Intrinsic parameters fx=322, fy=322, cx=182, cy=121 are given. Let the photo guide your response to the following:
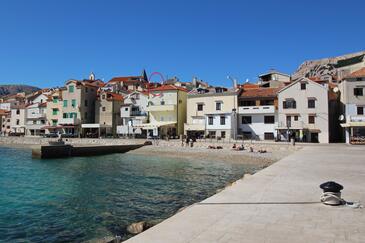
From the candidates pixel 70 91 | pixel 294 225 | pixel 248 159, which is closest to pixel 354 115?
pixel 248 159

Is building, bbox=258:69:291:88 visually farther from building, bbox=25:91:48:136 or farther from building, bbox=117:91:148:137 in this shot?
building, bbox=25:91:48:136

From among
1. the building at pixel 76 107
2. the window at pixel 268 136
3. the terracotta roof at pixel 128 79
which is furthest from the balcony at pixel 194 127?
the terracotta roof at pixel 128 79

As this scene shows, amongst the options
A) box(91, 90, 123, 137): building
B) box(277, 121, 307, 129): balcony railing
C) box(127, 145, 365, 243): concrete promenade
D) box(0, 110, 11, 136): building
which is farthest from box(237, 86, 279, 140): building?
box(0, 110, 11, 136): building

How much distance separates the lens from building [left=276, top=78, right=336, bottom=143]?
47.1 m

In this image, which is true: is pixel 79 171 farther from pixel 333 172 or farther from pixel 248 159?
pixel 333 172

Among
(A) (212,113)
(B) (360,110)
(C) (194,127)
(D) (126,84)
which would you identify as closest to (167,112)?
(C) (194,127)

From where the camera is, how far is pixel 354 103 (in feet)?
147

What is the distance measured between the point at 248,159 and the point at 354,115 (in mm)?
21237

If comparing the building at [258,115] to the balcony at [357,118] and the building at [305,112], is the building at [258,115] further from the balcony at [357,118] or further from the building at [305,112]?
the balcony at [357,118]

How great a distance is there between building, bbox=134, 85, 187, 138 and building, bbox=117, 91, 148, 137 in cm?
192

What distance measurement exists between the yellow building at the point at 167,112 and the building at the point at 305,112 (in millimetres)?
19270

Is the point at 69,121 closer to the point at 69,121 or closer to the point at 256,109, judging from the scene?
the point at 69,121

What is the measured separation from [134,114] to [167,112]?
8.15 meters

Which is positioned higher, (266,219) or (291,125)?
(291,125)
